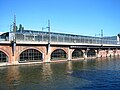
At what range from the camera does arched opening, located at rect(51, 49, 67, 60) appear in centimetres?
7591

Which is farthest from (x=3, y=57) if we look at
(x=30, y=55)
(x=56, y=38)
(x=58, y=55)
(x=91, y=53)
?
(x=91, y=53)

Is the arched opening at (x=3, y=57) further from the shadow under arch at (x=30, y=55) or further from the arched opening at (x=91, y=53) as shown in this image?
the arched opening at (x=91, y=53)

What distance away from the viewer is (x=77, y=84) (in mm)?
30891

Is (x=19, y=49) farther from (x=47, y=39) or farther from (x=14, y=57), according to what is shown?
(x=47, y=39)

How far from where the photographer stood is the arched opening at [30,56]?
2556 inches

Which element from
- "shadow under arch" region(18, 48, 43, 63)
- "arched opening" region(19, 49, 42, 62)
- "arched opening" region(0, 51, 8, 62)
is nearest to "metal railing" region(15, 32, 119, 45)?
"shadow under arch" region(18, 48, 43, 63)

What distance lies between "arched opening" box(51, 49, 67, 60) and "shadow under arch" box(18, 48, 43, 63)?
6703mm

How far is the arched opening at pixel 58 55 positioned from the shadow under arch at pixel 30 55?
6.70 m

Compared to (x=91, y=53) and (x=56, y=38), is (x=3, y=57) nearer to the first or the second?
(x=56, y=38)

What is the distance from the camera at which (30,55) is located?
67.3 meters

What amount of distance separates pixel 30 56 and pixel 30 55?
330mm

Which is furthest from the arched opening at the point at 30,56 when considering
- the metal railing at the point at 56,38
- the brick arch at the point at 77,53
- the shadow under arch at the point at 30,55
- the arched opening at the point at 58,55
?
the brick arch at the point at 77,53

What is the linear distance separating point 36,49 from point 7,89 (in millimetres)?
39981

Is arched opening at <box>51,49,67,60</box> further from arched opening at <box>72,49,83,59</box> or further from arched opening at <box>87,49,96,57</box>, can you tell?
arched opening at <box>87,49,96,57</box>
